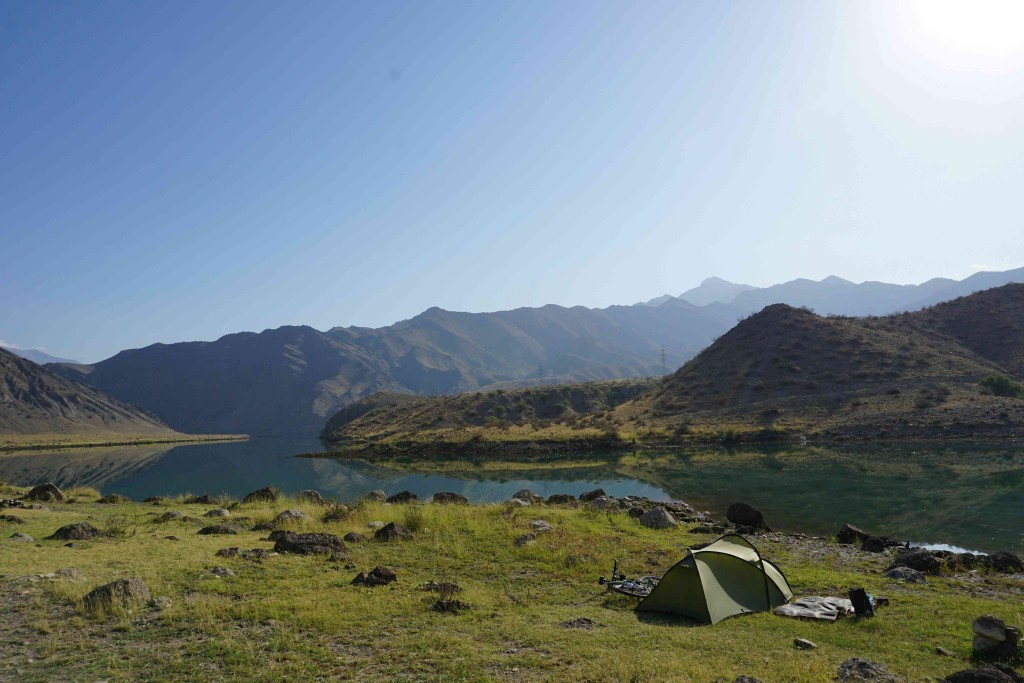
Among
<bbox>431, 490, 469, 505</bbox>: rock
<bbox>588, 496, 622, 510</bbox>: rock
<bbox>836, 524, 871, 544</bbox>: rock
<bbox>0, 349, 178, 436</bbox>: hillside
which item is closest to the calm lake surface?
<bbox>836, 524, 871, 544</bbox>: rock

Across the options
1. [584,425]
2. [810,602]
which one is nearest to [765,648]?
[810,602]

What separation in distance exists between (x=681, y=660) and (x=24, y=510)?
32.1 m

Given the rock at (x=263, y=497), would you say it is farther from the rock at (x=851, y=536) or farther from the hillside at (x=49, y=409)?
the hillside at (x=49, y=409)

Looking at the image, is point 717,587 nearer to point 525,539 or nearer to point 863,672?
point 863,672

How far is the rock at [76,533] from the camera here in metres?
21.2

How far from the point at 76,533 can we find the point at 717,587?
862 inches

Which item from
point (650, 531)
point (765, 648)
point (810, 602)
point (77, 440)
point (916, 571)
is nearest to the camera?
point (765, 648)

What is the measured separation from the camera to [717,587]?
547 inches

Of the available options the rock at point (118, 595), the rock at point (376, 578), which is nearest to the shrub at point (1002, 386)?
the rock at point (376, 578)

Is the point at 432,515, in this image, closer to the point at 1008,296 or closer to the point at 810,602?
the point at 810,602

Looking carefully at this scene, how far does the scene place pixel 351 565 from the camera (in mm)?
17578

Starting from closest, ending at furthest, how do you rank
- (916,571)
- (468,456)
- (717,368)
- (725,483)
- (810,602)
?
(810,602) < (916,571) < (725,483) < (468,456) < (717,368)

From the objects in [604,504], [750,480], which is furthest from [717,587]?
[750,480]

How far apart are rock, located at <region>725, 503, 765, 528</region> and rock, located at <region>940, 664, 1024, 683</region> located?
18.1 metres
